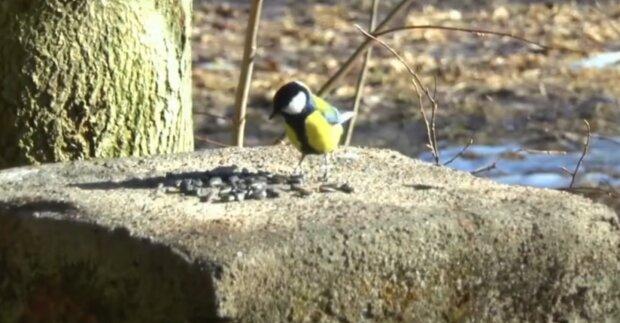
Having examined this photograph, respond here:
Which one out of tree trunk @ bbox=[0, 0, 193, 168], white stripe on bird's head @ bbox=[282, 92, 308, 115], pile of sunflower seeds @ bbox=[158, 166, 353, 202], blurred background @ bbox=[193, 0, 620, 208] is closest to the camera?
pile of sunflower seeds @ bbox=[158, 166, 353, 202]

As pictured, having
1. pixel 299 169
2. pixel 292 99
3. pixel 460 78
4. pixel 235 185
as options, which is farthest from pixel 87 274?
pixel 460 78

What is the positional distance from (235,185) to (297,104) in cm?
26

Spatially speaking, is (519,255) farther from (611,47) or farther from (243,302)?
(611,47)

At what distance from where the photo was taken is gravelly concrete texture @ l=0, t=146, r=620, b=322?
320 cm

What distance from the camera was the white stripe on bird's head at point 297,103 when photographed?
379 centimetres

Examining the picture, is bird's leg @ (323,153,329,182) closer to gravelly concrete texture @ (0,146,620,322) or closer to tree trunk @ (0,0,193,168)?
gravelly concrete texture @ (0,146,620,322)

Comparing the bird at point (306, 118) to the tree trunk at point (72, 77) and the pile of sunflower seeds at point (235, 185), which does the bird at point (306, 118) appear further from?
the tree trunk at point (72, 77)

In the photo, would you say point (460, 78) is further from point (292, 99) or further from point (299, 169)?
point (292, 99)

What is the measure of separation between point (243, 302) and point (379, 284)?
368 mm

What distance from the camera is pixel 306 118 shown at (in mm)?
3814

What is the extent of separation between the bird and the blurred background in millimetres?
3788

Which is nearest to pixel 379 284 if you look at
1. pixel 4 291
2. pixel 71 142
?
pixel 4 291

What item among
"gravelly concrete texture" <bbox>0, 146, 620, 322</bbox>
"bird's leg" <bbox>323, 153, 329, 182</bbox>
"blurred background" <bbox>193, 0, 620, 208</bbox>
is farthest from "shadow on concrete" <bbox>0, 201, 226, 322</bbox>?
"blurred background" <bbox>193, 0, 620, 208</bbox>

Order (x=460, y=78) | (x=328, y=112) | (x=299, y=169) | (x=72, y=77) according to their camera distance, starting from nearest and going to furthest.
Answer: (x=328, y=112) → (x=299, y=169) → (x=72, y=77) → (x=460, y=78)
